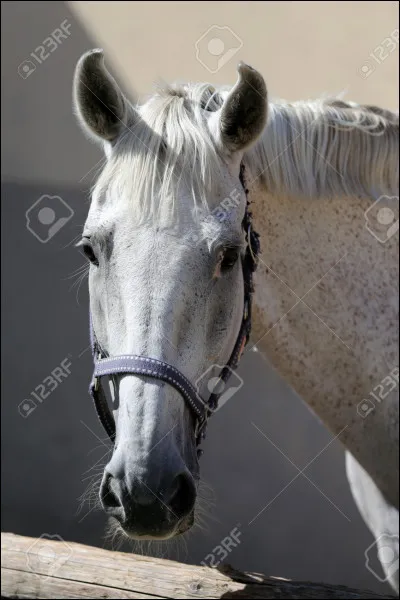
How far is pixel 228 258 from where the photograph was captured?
190 cm

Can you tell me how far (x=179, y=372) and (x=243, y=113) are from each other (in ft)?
2.62

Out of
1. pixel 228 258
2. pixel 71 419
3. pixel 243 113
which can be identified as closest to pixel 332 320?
pixel 228 258

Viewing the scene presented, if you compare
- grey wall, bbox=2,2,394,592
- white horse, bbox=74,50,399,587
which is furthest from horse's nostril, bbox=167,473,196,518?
grey wall, bbox=2,2,394,592

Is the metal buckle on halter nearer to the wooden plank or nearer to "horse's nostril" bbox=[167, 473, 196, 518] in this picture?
"horse's nostril" bbox=[167, 473, 196, 518]

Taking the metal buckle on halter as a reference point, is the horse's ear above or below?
above

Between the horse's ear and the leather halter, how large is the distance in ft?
0.39

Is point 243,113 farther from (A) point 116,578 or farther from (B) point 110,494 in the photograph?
(A) point 116,578

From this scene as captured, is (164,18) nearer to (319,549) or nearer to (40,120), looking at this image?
(40,120)

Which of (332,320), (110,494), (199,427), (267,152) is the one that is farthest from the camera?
(332,320)

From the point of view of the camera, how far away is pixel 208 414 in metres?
1.95

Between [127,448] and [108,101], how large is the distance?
1019 mm

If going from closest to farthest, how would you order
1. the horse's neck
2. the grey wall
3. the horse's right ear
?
the horse's right ear
the horse's neck
the grey wall

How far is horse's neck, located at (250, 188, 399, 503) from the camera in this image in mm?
2426

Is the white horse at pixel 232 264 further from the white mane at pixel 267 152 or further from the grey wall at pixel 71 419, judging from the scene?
the grey wall at pixel 71 419
